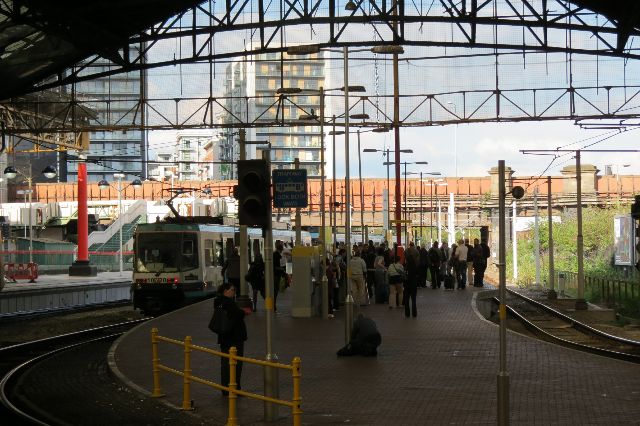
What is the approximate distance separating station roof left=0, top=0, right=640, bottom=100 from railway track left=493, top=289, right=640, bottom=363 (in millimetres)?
7885

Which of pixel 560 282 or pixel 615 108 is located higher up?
pixel 615 108

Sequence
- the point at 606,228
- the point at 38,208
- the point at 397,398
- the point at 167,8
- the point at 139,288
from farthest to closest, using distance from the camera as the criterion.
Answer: the point at 38,208 → the point at 606,228 → the point at 139,288 → the point at 167,8 → the point at 397,398

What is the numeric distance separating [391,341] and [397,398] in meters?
8.67

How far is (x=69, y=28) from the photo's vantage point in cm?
3061

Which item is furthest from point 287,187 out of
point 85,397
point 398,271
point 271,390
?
point 398,271

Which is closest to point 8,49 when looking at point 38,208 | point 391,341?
point 391,341

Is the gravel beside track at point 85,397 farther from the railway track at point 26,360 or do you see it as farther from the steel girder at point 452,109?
the steel girder at point 452,109

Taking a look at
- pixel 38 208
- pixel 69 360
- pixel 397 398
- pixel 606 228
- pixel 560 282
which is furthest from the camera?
pixel 38 208

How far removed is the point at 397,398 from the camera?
51.9ft

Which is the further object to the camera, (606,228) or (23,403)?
(606,228)

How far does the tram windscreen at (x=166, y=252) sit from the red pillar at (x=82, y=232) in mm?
28621

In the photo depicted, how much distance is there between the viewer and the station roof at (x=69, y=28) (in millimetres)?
28047

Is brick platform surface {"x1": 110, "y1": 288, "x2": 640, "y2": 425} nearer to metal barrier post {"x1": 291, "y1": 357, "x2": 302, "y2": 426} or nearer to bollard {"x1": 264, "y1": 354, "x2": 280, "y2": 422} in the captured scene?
bollard {"x1": 264, "y1": 354, "x2": 280, "y2": 422}

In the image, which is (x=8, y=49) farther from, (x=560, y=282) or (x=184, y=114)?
(x=560, y=282)
